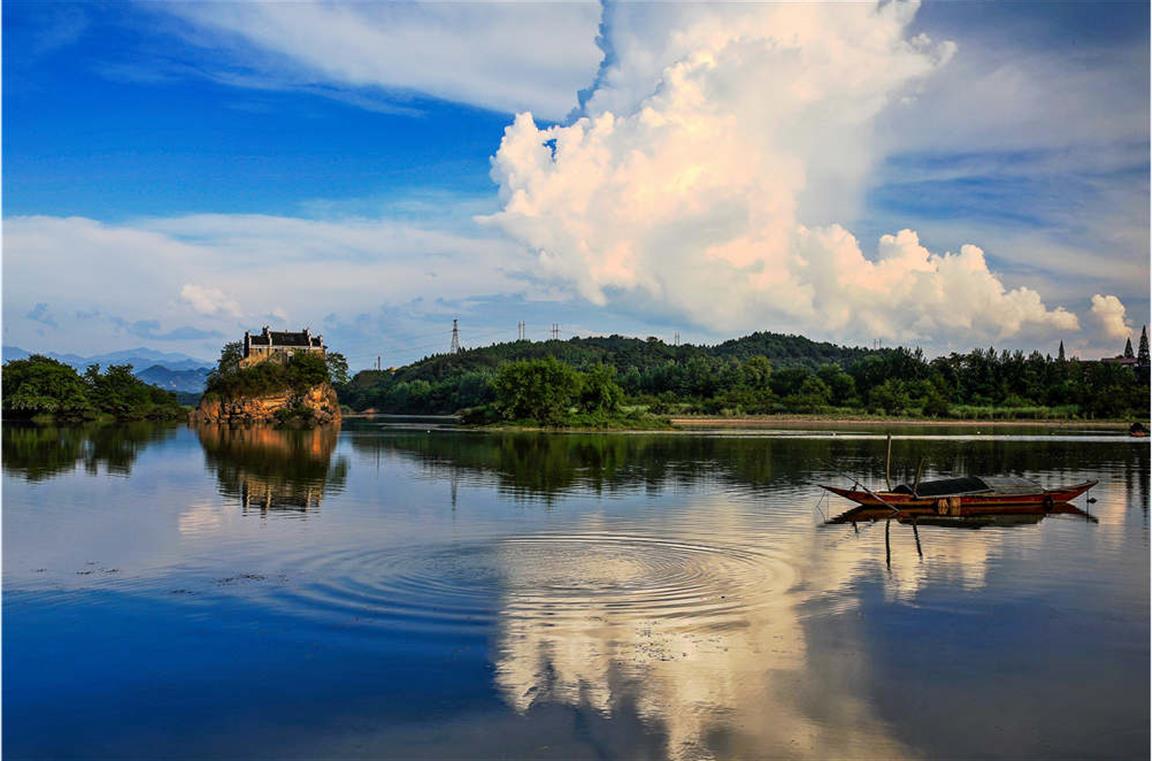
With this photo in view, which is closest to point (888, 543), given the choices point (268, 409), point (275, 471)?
point (275, 471)

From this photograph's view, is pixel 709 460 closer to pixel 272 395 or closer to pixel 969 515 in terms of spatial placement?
pixel 969 515

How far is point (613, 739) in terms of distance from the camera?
8688 mm

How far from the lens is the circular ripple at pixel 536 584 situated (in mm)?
12836

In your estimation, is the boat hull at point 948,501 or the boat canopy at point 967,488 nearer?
the boat hull at point 948,501

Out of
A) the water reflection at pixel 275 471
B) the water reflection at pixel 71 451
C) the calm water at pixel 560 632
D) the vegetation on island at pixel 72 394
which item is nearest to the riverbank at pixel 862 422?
the water reflection at pixel 275 471

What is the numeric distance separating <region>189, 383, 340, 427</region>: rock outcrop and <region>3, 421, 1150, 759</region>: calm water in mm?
63673

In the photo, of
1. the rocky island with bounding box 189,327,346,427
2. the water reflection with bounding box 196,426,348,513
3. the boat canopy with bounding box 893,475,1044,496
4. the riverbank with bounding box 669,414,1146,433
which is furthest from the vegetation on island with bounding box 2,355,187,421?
the boat canopy with bounding box 893,475,1044,496

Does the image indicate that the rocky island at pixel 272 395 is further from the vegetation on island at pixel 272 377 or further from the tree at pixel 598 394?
the tree at pixel 598 394

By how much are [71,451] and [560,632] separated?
135 ft

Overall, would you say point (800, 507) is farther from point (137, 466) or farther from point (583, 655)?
point (137, 466)

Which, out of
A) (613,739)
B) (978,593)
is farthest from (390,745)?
(978,593)

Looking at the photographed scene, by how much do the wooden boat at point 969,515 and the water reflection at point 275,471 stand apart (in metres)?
14.3

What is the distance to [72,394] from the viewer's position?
3260 inches

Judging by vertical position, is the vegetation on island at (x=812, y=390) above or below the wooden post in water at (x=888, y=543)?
above
